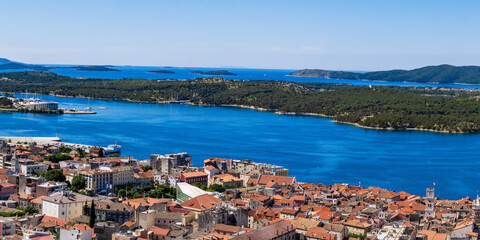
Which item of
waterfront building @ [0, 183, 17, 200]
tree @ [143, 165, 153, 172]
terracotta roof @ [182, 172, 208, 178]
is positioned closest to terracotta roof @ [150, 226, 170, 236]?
waterfront building @ [0, 183, 17, 200]

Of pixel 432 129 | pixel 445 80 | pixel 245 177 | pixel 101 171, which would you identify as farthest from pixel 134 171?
pixel 445 80

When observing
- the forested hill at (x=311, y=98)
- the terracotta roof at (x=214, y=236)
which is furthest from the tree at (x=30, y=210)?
the forested hill at (x=311, y=98)

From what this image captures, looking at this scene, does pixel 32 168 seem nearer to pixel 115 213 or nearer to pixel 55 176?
pixel 55 176

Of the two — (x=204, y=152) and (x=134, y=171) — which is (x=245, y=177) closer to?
(x=134, y=171)

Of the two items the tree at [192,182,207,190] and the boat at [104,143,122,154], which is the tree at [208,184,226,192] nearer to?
the tree at [192,182,207,190]

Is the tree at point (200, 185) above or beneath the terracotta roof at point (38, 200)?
beneath

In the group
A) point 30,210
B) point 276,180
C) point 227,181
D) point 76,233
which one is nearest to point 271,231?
point 76,233

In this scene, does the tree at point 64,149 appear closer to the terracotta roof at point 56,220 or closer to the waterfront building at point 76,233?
the terracotta roof at point 56,220
